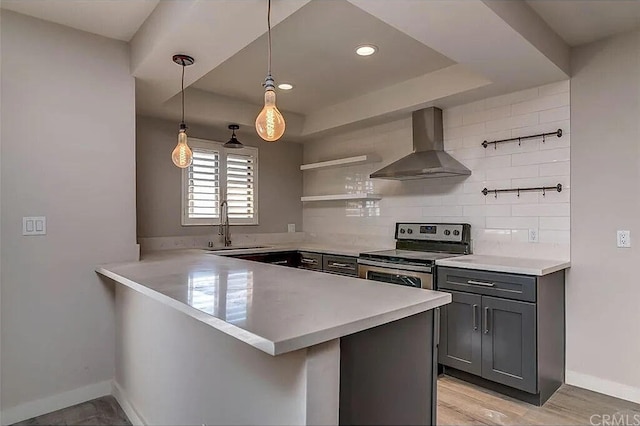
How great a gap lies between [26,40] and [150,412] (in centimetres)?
239

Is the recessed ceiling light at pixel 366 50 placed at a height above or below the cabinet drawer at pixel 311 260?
above

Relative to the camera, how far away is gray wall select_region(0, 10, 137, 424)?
7.74 ft

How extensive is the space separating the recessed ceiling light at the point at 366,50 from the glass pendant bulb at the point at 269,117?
1.23 m

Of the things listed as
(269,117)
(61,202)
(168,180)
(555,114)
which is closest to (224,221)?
(168,180)

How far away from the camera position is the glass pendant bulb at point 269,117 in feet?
6.02

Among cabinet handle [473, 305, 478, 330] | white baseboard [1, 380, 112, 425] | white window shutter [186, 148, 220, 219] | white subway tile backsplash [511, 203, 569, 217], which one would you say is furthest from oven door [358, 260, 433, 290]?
white baseboard [1, 380, 112, 425]

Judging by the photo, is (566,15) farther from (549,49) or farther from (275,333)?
(275,333)

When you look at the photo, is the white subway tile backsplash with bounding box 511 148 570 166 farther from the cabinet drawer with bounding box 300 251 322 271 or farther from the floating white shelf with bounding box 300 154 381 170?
the cabinet drawer with bounding box 300 251 322 271

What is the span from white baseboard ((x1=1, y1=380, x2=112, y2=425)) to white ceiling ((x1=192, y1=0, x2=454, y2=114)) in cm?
259

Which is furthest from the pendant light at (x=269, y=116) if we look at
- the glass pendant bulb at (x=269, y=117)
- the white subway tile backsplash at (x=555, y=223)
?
the white subway tile backsplash at (x=555, y=223)

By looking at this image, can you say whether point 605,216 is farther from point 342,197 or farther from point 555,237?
A: point 342,197

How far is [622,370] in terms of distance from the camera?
262 cm

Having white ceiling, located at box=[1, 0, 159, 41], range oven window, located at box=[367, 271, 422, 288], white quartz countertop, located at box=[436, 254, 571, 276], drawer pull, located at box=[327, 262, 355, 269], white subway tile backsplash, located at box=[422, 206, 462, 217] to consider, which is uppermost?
white ceiling, located at box=[1, 0, 159, 41]

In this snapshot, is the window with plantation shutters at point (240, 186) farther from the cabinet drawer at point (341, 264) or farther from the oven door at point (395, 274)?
the oven door at point (395, 274)
